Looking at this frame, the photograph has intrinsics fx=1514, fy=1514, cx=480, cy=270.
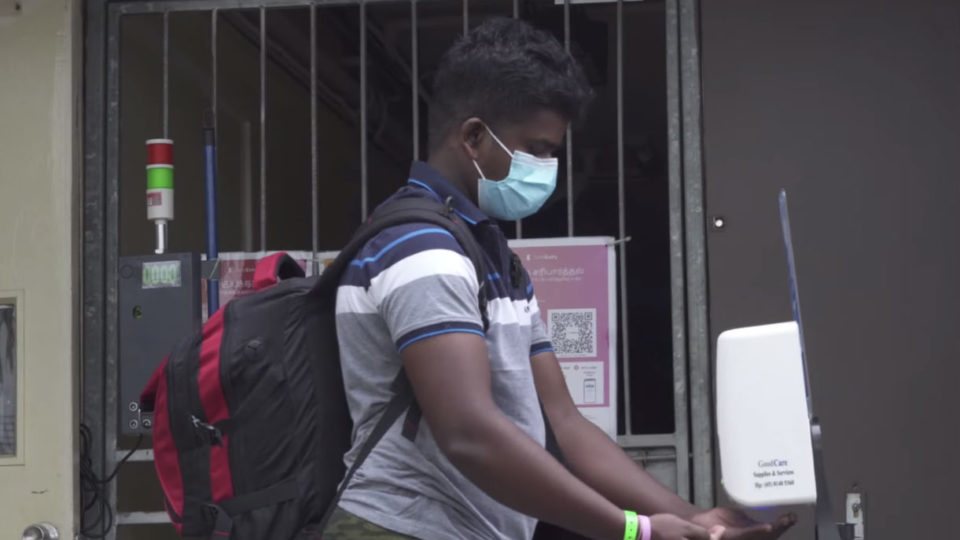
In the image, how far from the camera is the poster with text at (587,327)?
4.41 metres

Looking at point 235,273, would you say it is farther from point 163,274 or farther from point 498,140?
point 498,140

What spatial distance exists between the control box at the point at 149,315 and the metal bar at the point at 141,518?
25cm

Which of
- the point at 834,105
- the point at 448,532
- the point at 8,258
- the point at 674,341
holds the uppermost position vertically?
the point at 834,105

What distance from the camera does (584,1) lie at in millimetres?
4555

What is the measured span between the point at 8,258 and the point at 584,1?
1874 mm

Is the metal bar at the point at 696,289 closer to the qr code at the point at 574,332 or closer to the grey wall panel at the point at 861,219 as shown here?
the qr code at the point at 574,332

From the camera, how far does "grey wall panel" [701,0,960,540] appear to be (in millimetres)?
4992

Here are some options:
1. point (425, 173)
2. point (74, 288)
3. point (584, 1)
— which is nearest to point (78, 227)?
point (74, 288)

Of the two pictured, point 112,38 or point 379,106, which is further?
point 379,106

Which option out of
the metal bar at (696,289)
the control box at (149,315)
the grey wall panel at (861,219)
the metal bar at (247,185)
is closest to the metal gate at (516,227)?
the metal bar at (696,289)

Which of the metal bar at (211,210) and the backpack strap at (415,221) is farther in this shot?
the metal bar at (211,210)

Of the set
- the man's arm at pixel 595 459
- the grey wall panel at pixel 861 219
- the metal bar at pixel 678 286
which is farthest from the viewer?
the grey wall panel at pixel 861 219

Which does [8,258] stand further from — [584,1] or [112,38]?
[584,1]

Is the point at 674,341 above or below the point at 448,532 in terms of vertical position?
above
